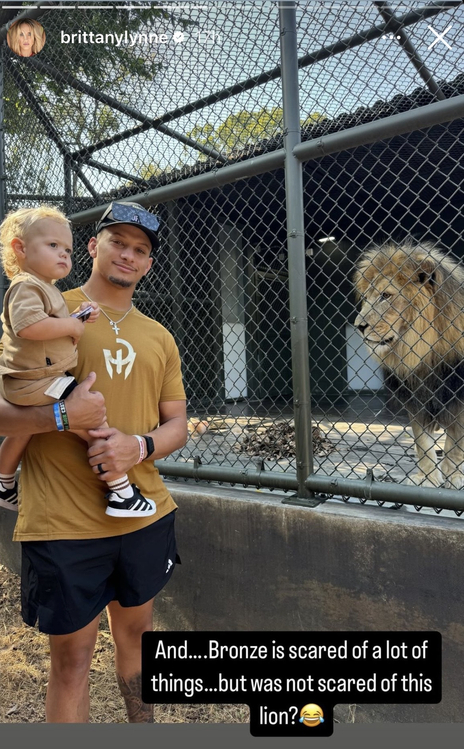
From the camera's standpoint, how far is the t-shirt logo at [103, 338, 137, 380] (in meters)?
1.78

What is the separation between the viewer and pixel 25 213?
1692 millimetres

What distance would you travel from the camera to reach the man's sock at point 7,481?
188 centimetres

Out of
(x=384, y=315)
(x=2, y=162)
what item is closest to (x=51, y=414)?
(x=384, y=315)

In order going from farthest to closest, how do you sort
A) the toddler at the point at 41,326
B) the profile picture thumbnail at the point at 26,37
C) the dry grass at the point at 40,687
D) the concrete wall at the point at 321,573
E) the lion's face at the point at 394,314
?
the profile picture thumbnail at the point at 26,37, the lion's face at the point at 394,314, the dry grass at the point at 40,687, the concrete wall at the point at 321,573, the toddler at the point at 41,326

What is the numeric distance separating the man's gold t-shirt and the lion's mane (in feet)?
5.89

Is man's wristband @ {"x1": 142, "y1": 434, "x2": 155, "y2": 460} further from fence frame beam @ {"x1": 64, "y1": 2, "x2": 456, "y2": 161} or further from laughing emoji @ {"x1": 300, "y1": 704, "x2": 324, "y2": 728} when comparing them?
fence frame beam @ {"x1": 64, "y1": 2, "x2": 456, "y2": 161}

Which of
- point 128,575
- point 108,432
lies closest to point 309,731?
point 128,575

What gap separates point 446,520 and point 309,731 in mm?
960

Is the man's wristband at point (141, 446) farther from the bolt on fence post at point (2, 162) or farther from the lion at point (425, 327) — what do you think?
the bolt on fence post at point (2, 162)

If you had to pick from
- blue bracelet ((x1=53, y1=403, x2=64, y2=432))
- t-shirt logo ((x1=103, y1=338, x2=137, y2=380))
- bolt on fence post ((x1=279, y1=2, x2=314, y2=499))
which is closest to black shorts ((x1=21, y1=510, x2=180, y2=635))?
blue bracelet ((x1=53, y1=403, x2=64, y2=432))

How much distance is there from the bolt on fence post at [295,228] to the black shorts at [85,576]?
34.2 inches

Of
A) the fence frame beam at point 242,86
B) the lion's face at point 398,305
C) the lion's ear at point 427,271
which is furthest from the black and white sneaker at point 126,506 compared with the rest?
the fence frame beam at point 242,86

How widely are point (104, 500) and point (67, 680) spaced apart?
0.59m

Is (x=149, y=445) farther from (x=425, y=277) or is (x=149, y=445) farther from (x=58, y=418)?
(x=425, y=277)
